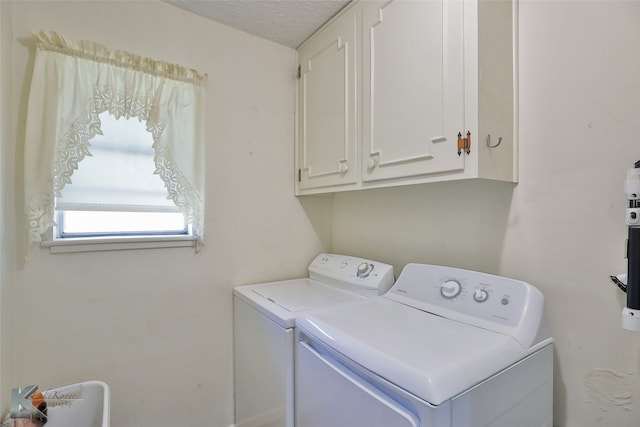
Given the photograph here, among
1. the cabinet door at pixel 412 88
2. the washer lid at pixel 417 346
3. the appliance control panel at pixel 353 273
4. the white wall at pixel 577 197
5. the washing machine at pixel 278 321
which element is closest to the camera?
the washer lid at pixel 417 346

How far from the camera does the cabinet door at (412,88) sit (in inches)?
39.8

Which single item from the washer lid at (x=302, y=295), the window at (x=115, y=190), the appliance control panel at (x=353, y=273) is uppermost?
the window at (x=115, y=190)

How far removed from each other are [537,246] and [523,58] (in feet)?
2.30

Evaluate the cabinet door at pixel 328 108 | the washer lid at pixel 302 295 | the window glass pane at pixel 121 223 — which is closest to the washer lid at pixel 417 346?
the washer lid at pixel 302 295

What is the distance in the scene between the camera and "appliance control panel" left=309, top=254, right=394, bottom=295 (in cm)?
140

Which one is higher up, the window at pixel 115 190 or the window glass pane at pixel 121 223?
the window at pixel 115 190

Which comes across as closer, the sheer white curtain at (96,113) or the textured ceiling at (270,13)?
the sheer white curtain at (96,113)

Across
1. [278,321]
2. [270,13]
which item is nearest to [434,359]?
[278,321]

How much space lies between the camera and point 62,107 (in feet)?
3.97

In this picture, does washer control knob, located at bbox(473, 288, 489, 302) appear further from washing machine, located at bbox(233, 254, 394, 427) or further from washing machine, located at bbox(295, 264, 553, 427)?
washing machine, located at bbox(233, 254, 394, 427)

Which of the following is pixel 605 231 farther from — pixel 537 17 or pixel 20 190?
pixel 20 190

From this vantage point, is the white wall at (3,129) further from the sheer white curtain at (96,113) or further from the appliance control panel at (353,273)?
the appliance control panel at (353,273)

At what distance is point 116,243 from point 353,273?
1144mm

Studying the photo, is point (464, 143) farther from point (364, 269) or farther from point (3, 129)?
point (3, 129)
